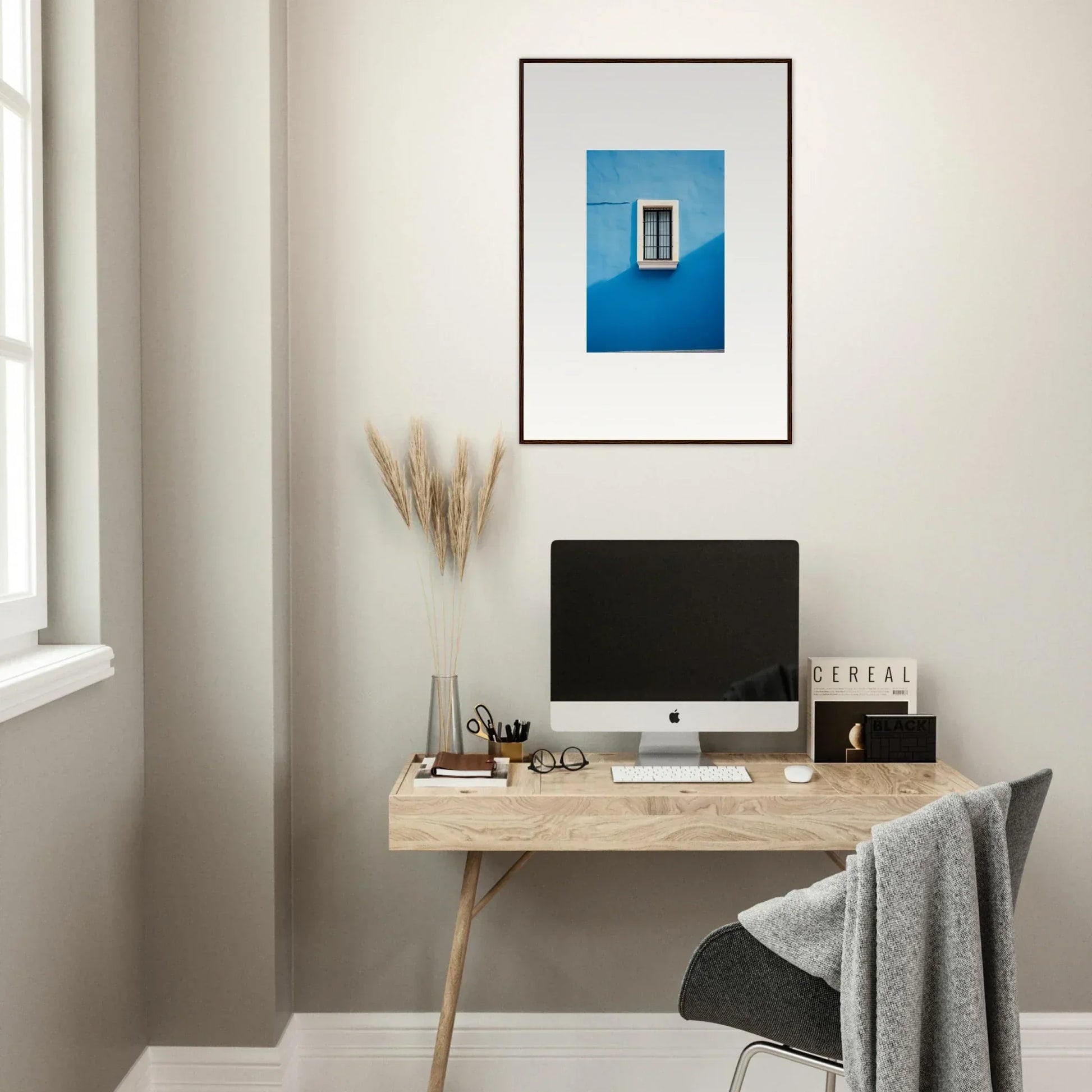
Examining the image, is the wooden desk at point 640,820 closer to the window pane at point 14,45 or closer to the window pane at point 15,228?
the window pane at point 15,228

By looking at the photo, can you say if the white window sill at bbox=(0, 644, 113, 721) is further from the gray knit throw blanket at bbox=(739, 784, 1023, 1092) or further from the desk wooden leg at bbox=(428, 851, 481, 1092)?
the gray knit throw blanket at bbox=(739, 784, 1023, 1092)

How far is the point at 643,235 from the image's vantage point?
223 cm

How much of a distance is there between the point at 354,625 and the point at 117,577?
54 centimetres

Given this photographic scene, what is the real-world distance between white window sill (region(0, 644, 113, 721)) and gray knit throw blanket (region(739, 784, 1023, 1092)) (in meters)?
1.28

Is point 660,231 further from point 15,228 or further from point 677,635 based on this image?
point 15,228

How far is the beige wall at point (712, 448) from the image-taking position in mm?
2221

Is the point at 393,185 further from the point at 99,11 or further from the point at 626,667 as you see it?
the point at 626,667

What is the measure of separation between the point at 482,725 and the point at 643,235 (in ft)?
3.88

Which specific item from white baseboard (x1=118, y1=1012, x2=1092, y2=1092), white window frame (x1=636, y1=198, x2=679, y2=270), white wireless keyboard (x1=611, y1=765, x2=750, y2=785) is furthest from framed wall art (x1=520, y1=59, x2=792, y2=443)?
white baseboard (x1=118, y1=1012, x2=1092, y2=1092)

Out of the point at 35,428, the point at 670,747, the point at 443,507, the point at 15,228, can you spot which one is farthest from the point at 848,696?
the point at 15,228

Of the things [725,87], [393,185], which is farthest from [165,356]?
[725,87]

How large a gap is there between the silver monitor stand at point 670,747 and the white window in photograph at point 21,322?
124 centimetres

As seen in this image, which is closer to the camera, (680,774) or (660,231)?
(680,774)

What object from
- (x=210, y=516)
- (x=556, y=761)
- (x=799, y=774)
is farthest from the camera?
(x=556, y=761)
